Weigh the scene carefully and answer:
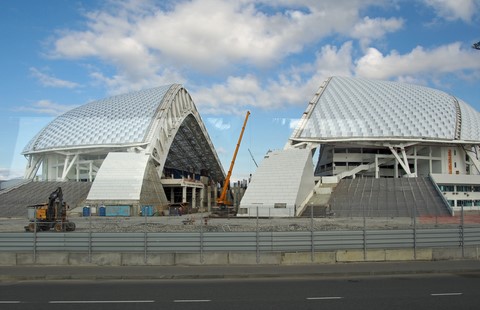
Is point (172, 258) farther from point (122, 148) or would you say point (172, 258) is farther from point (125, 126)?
point (125, 126)

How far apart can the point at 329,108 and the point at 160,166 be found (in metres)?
31.3

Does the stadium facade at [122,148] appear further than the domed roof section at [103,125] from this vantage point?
No

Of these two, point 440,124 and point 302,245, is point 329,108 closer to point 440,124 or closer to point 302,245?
point 440,124

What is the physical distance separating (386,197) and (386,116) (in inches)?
Answer: 920

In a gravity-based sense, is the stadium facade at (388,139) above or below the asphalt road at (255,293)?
above

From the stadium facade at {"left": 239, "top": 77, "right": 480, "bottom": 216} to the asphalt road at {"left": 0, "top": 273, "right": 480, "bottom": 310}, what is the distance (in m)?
51.5

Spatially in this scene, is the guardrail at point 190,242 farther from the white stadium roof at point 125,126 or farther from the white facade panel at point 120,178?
the white stadium roof at point 125,126

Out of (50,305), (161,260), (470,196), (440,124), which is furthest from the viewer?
(440,124)

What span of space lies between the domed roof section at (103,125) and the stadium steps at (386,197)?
34978 millimetres

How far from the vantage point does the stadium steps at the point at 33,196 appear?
5844 cm

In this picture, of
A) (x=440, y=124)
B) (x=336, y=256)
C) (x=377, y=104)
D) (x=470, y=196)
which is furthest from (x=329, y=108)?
(x=336, y=256)

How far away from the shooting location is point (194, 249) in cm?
1725

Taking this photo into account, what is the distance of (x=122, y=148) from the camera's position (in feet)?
254

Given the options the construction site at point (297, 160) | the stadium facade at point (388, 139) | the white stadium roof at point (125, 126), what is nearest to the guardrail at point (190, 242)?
the construction site at point (297, 160)
